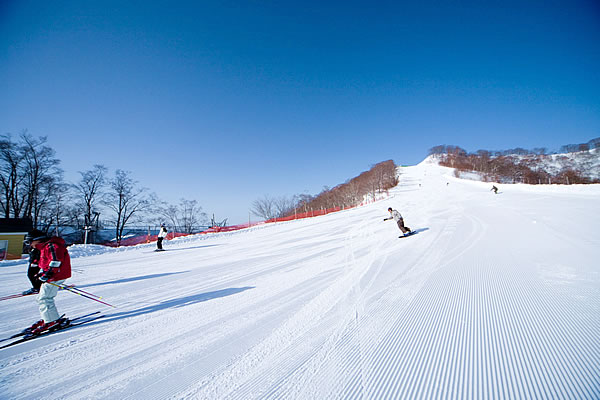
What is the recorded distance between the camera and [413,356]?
2283 mm

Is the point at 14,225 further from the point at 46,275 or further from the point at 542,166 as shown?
the point at 542,166

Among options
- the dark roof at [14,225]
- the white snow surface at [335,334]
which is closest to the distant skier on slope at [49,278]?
the white snow surface at [335,334]

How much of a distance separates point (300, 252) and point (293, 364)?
19.5 ft

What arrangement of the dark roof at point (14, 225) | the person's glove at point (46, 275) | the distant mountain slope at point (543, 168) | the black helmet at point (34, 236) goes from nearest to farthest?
the person's glove at point (46, 275) → the black helmet at point (34, 236) → the dark roof at point (14, 225) → the distant mountain slope at point (543, 168)

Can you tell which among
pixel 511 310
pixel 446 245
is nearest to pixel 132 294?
pixel 511 310

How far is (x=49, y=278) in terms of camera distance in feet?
10.9

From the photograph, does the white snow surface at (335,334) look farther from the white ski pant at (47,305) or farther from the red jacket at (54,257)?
the red jacket at (54,257)

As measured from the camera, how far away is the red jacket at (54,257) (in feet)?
11.0

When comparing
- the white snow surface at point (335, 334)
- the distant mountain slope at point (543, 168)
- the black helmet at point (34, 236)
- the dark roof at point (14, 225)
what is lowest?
the white snow surface at point (335, 334)

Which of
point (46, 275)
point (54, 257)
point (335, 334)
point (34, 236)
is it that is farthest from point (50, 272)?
point (335, 334)

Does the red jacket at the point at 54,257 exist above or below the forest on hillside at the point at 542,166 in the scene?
below

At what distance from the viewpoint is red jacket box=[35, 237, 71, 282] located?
11.0ft

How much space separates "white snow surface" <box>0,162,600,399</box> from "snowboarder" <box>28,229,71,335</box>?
1.11 feet

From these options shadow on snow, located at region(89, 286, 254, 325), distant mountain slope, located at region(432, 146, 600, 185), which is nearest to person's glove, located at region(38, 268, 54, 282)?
shadow on snow, located at region(89, 286, 254, 325)
